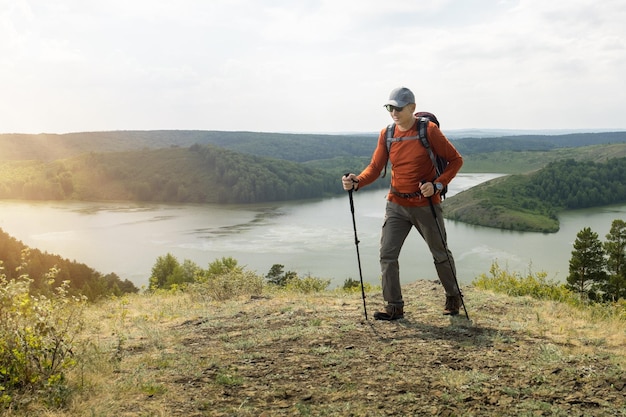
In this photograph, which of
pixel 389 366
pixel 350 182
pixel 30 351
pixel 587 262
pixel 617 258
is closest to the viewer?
pixel 30 351

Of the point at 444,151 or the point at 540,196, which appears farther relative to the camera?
the point at 540,196

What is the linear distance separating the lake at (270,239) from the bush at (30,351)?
116 feet

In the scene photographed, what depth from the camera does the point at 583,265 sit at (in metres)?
30.9

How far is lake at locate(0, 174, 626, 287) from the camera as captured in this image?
5444cm

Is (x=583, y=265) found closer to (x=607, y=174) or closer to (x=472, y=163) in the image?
(x=607, y=174)

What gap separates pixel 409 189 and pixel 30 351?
4.20 metres

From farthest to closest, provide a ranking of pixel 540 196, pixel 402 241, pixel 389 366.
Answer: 1. pixel 540 196
2. pixel 402 241
3. pixel 389 366

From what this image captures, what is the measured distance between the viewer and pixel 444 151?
566cm

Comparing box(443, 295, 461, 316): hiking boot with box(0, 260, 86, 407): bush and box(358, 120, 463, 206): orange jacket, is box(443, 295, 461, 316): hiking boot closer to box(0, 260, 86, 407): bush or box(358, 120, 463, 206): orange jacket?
box(358, 120, 463, 206): orange jacket

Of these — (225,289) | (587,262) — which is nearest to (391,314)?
(225,289)

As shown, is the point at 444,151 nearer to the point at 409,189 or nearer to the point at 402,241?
the point at 409,189

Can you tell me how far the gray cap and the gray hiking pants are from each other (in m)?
1.23

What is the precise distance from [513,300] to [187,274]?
138 feet

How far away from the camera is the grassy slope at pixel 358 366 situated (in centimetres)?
354
